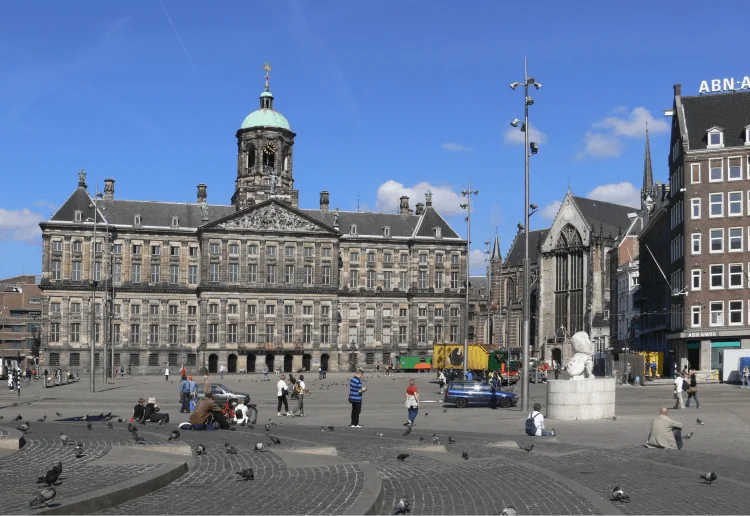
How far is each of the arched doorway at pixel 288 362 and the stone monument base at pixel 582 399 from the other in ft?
275

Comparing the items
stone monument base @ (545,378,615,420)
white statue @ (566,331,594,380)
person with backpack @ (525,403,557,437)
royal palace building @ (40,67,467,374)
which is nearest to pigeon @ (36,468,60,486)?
person with backpack @ (525,403,557,437)

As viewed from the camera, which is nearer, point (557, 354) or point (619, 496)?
point (619, 496)

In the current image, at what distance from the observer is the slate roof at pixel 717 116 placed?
2724 inches

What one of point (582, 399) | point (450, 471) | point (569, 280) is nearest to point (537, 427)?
point (582, 399)

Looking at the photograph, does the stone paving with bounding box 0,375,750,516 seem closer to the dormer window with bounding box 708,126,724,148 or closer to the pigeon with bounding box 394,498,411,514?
the pigeon with bounding box 394,498,411,514

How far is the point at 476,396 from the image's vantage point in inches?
1809

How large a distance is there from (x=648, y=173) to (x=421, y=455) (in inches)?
5376

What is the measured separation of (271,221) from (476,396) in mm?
72660

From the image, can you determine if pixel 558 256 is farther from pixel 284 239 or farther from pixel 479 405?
pixel 479 405

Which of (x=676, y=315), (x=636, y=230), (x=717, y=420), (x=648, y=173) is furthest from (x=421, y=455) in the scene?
(x=648, y=173)

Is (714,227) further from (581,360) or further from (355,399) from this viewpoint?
(355,399)

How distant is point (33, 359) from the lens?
13612 centimetres

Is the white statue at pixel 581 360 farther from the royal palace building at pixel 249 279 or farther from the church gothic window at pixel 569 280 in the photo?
the church gothic window at pixel 569 280

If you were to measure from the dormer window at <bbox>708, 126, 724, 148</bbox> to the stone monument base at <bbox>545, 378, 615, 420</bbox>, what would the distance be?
39.8m
